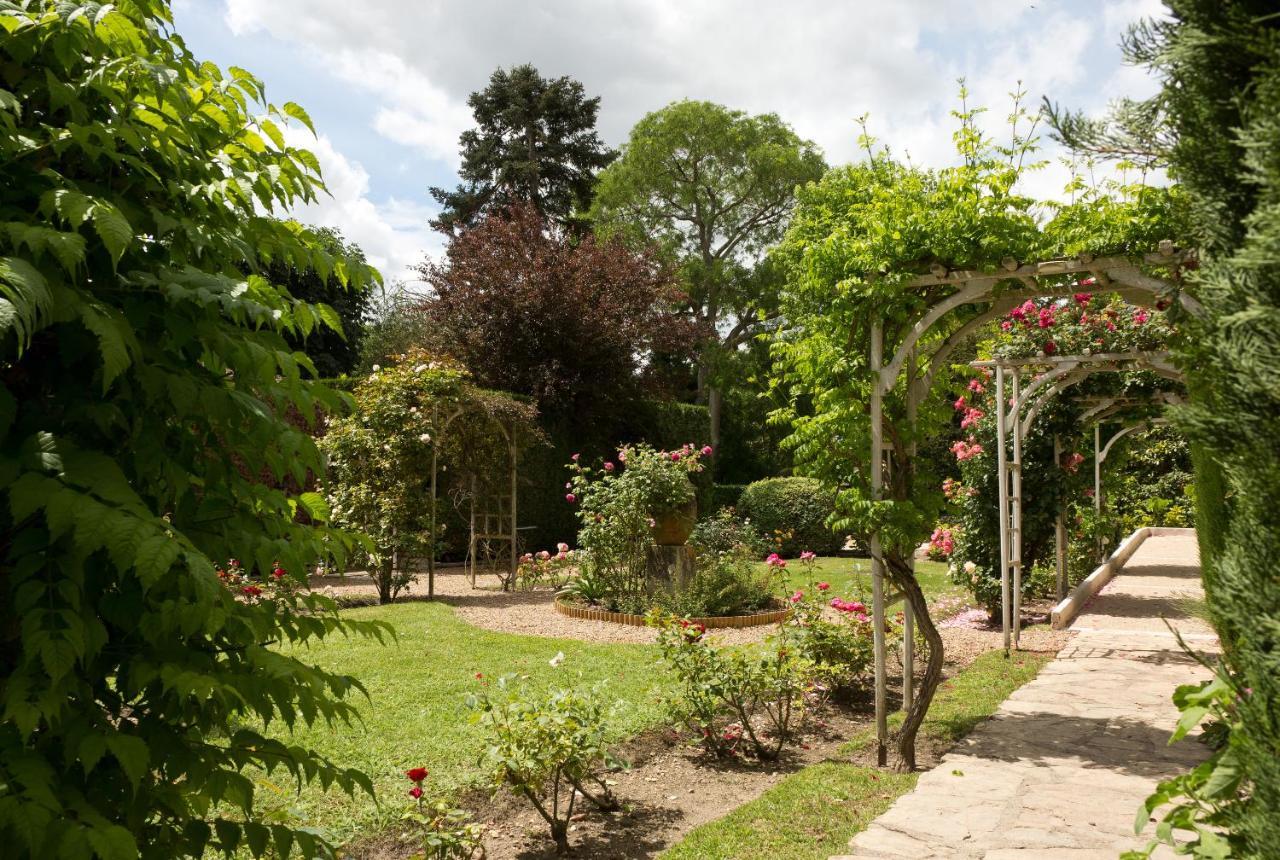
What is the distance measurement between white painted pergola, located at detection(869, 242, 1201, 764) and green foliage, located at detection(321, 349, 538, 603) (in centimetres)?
725

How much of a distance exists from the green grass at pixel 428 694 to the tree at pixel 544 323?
24.5ft

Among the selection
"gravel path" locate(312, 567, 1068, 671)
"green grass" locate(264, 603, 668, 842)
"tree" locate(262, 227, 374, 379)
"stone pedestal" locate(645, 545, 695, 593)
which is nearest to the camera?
"green grass" locate(264, 603, 668, 842)

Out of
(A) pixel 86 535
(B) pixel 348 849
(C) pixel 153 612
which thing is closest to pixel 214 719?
(C) pixel 153 612

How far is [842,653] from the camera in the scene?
6.49m

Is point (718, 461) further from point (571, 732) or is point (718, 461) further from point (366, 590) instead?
point (571, 732)

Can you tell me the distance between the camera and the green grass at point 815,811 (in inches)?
144

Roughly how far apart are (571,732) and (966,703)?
334 cm

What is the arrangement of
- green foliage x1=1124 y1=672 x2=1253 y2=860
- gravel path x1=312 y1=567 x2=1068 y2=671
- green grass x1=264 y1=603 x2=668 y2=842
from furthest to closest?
1. gravel path x1=312 y1=567 x2=1068 y2=671
2. green grass x1=264 y1=603 x2=668 y2=842
3. green foliage x1=1124 y1=672 x2=1253 y2=860

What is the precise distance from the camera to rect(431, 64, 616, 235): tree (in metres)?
29.1

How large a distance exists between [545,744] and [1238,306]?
3.12m

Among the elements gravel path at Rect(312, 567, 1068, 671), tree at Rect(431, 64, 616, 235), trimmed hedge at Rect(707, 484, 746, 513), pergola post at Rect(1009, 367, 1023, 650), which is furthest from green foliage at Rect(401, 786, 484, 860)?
tree at Rect(431, 64, 616, 235)

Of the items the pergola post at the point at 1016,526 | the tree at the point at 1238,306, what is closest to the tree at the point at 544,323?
the pergola post at the point at 1016,526

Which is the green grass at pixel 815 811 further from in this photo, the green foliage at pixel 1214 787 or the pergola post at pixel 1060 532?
the pergola post at pixel 1060 532

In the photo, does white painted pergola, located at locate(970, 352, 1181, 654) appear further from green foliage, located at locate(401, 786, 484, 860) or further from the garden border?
green foliage, located at locate(401, 786, 484, 860)
